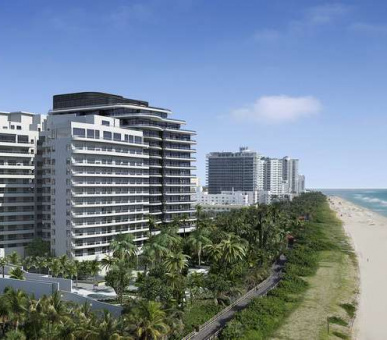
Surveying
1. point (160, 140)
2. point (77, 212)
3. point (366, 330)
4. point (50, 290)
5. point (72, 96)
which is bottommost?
point (366, 330)

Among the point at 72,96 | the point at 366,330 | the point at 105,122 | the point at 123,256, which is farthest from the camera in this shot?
the point at 72,96

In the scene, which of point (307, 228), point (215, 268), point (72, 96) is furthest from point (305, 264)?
point (72, 96)

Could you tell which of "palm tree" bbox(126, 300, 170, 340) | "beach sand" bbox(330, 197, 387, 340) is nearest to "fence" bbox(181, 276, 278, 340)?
"palm tree" bbox(126, 300, 170, 340)

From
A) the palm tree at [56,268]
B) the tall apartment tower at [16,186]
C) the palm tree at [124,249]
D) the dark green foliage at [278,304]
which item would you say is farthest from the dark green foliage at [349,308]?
the tall apartment tower at [16,186]

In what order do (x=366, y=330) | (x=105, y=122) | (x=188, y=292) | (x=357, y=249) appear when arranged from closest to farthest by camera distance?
(x=366, y=330), (x=188, y=292), (x=105, y=122), (x=357, y=249)

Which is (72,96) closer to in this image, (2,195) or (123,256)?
(2,195)

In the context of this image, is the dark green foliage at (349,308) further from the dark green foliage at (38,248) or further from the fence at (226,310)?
the dark green foliage at (38,248)
